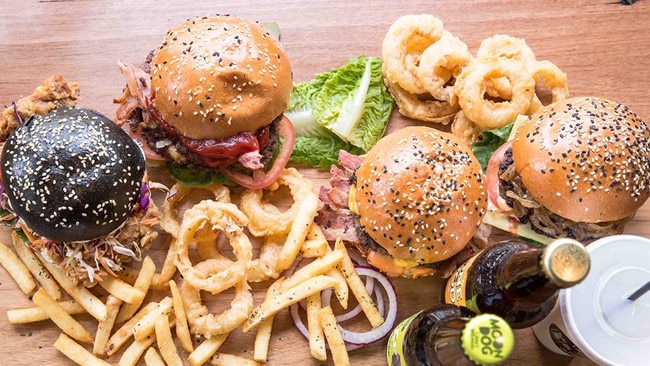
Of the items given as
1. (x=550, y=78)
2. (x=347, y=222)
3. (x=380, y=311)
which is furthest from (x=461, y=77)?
(x=380, y=311)

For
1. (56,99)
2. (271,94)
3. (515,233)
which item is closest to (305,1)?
(271,94)

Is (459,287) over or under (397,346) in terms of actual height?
over

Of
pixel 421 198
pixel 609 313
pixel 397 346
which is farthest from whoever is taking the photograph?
pixel 421 198

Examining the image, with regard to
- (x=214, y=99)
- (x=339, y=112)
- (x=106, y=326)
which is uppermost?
(x=214, y=99)

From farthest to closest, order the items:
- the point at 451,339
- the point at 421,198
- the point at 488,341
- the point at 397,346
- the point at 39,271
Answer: the point at 39,271 → the point at 421,198 → the point at 397,346 → the point at 451,339 → the point at 488,341

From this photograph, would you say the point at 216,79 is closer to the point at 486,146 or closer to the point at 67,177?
the point at 67,177

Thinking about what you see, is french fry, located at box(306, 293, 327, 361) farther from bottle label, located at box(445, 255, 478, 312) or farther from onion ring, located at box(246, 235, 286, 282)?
bottle label, located at box(445, 255, 478, 312)

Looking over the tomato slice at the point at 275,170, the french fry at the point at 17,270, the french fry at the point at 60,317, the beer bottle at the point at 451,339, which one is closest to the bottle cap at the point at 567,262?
the beer bottle at the point at 451,339
